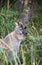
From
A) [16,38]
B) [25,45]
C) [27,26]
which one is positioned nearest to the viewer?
[25,45]

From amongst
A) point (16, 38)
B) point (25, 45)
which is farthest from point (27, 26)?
point (25, 45)

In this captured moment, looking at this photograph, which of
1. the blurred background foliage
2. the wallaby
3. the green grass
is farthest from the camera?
the wallaby

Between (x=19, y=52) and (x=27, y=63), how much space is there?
16 centimetres

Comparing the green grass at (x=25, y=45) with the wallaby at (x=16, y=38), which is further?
the wallaby at (x=16, y=38)

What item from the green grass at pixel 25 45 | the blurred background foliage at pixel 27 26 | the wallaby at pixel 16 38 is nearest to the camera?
the green grass at pixel 25 45

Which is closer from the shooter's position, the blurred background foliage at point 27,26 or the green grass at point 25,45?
the green grass at point 25,45

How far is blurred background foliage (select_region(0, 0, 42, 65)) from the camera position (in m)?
2.02

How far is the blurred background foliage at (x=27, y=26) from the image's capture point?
6.63 ft

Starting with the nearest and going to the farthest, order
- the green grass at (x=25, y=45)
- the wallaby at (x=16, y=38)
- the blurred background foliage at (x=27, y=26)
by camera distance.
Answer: the green grass at (x=25, y=45)
the blurred background foliage at (x=27, y=26)
the wallaby at (x=16, y=38)

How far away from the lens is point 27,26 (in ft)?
9.20

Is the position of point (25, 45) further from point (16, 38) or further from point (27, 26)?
point (27, 26)

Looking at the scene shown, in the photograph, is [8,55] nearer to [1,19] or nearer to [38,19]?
[1,19]

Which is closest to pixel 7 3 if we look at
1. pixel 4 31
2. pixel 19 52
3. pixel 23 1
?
pixel 23 1

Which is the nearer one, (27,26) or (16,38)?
(16,38)
